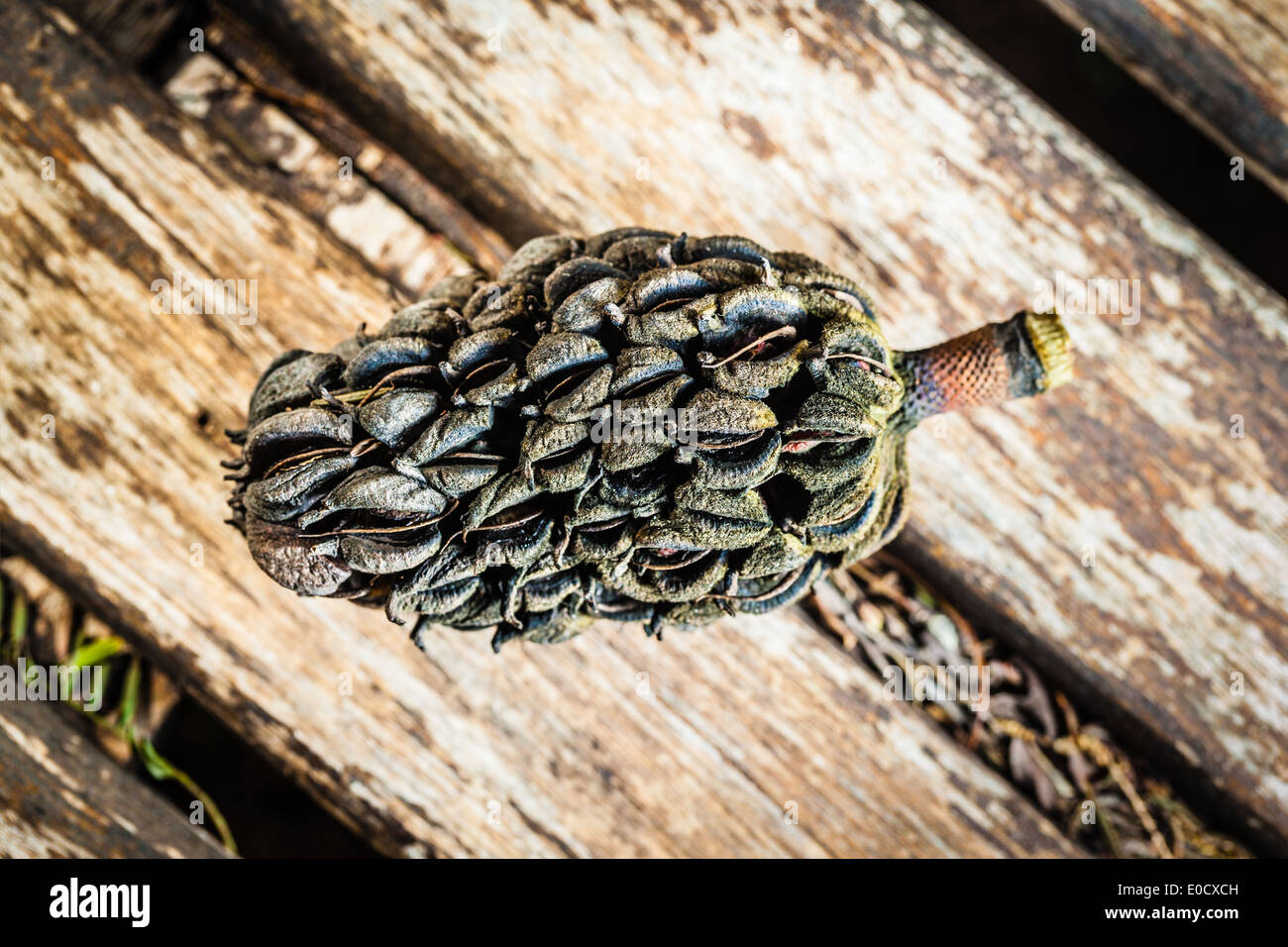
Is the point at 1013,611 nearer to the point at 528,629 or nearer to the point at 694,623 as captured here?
the point at 694,623

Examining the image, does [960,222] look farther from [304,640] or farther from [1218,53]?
[304,640]

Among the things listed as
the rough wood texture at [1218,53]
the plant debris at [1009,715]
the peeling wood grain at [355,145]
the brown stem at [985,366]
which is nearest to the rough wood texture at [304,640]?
the plant debris at [1009,715]

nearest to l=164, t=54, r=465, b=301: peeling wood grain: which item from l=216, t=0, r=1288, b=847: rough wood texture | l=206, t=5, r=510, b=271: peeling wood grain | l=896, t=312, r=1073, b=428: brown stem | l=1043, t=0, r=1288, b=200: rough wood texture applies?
l=206, t=5, r=510, b=271: peeling wood grain

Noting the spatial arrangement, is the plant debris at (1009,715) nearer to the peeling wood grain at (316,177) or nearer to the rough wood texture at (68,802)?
the peeling wood grain at (316,177)

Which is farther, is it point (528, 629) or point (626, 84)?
point (626, 84)

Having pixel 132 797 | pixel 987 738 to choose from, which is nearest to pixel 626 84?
pixel 987 738

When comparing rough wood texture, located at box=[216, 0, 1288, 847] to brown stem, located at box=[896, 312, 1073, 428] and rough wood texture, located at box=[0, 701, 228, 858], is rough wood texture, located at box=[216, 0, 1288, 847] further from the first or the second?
rough wood texture, located at box=[0, 701, 228, 858]

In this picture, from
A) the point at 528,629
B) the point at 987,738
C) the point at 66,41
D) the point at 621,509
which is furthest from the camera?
the point at 987,738
